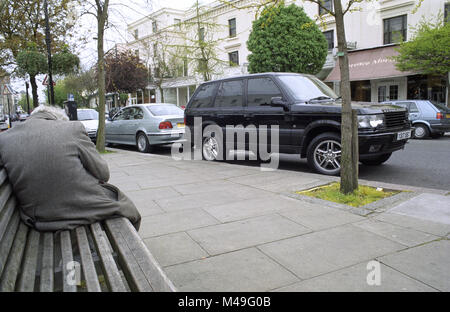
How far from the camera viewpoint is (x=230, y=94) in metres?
8.23

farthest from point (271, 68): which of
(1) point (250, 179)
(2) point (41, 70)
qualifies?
(1) point (250, 179)

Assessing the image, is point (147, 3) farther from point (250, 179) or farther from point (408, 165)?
point (408, 165)

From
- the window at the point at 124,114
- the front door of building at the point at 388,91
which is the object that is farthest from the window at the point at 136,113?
the front door of building at the point at 388,91

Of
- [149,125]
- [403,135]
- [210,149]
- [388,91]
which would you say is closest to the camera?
[403,135]

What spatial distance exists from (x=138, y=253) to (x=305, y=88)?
6.05 meters

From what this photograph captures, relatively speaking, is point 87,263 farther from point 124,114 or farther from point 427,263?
point 124,114

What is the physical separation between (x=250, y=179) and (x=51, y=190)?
4.23 m

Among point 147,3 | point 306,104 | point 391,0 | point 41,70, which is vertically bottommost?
point 306,104

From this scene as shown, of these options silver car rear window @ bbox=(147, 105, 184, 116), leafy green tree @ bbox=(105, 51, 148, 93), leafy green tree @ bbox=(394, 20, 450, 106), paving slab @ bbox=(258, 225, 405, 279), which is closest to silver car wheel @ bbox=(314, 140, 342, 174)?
paving slab @ bbox=(258, 225, 405, 279)

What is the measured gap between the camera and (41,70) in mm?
17906

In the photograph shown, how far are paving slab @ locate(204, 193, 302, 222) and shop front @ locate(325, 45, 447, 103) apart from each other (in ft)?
59.6

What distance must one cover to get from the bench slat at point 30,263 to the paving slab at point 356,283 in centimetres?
157

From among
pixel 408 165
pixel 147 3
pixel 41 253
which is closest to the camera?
pixel 41 253

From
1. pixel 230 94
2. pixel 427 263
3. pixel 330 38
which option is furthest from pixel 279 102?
pixel 330 38
